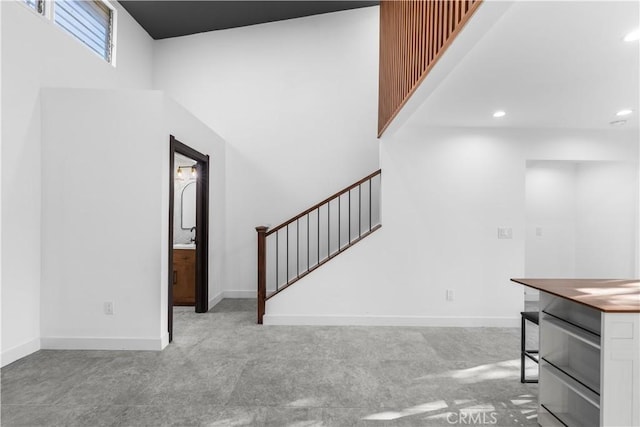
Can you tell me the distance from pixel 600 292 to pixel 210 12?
570 centimetres

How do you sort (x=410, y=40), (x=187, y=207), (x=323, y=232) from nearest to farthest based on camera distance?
(x=410, y=40), (x=323, y=232), (x=187, y=207)

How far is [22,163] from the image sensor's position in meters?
3.12

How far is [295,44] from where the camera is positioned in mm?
5449

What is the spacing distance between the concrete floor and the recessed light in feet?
8.12

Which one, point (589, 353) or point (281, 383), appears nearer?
point (589, 353)

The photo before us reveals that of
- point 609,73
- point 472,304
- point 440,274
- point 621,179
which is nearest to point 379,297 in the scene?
point 440,274

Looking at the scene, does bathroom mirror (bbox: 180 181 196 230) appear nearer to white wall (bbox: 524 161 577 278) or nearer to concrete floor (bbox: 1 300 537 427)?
concrete floor (bbox: 1 300 537 427)

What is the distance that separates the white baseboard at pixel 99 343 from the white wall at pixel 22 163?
0.13 metres

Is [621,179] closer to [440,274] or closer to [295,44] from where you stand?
[440,274]

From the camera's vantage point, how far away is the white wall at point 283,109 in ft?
17.7

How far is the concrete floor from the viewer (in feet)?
7.34

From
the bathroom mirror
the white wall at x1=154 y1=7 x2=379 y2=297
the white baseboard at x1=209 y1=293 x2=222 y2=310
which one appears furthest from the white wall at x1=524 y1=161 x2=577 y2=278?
the bathroom mirror

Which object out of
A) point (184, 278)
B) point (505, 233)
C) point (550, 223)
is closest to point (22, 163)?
point (184, 278)

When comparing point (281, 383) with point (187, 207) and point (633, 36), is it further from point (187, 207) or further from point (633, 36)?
point (187, 207)
